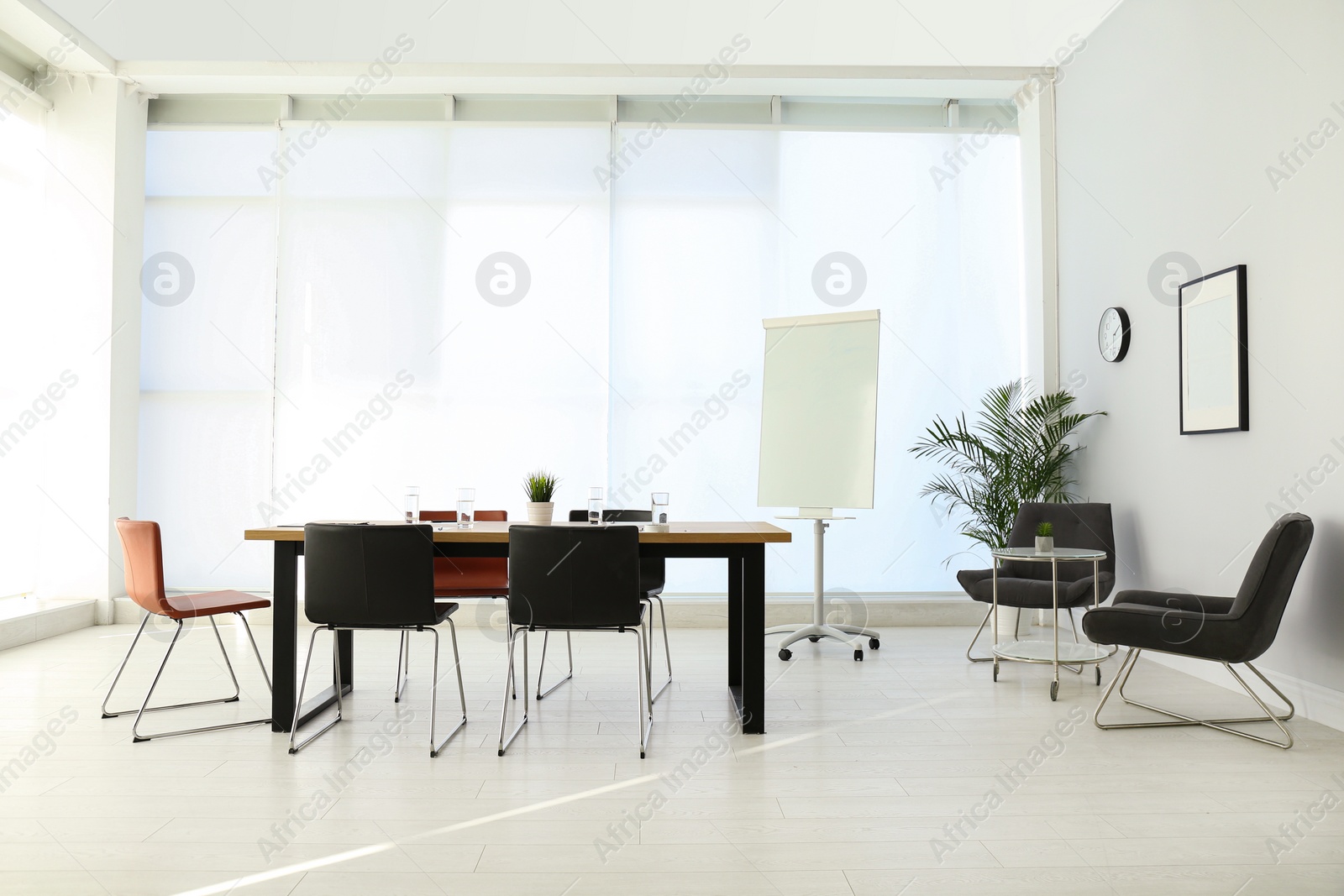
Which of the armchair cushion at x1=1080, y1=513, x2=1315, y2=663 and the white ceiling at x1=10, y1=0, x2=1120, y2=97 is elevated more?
the white ceiling at x1=10, y1=0, x2=1120, y2=97

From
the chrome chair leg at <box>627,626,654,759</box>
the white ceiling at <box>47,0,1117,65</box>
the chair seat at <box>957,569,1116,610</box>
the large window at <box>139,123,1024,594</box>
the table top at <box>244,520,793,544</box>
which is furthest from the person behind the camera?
the large window at <box>139,123,1024,594</box>

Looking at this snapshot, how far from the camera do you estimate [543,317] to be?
19.0ft

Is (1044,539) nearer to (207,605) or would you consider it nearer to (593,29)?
(207,605)

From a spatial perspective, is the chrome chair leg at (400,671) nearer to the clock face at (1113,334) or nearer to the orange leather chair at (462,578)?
the orange leather chair at (462,578)

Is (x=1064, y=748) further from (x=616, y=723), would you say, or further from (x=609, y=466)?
(x=609, y=466)

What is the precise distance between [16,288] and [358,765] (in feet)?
15.0

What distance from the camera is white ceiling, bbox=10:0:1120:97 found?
4.89m

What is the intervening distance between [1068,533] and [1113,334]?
3.95ft

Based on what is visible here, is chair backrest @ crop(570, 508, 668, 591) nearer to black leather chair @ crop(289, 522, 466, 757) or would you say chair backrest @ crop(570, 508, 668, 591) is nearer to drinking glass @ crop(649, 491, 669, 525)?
drinking glass @ crop(649, 491, 669, 525)


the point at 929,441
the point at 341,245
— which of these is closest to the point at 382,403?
the point at 341,245

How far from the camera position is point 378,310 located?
5.80 meters

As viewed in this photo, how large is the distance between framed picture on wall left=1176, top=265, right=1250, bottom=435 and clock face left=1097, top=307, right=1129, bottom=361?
1.61ft

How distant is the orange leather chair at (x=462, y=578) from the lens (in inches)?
145

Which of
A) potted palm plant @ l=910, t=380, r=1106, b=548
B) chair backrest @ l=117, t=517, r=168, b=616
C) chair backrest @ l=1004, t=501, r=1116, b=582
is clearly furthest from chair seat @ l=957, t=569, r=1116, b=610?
chair backrest @ l=117, t=517, r=168, b=616
